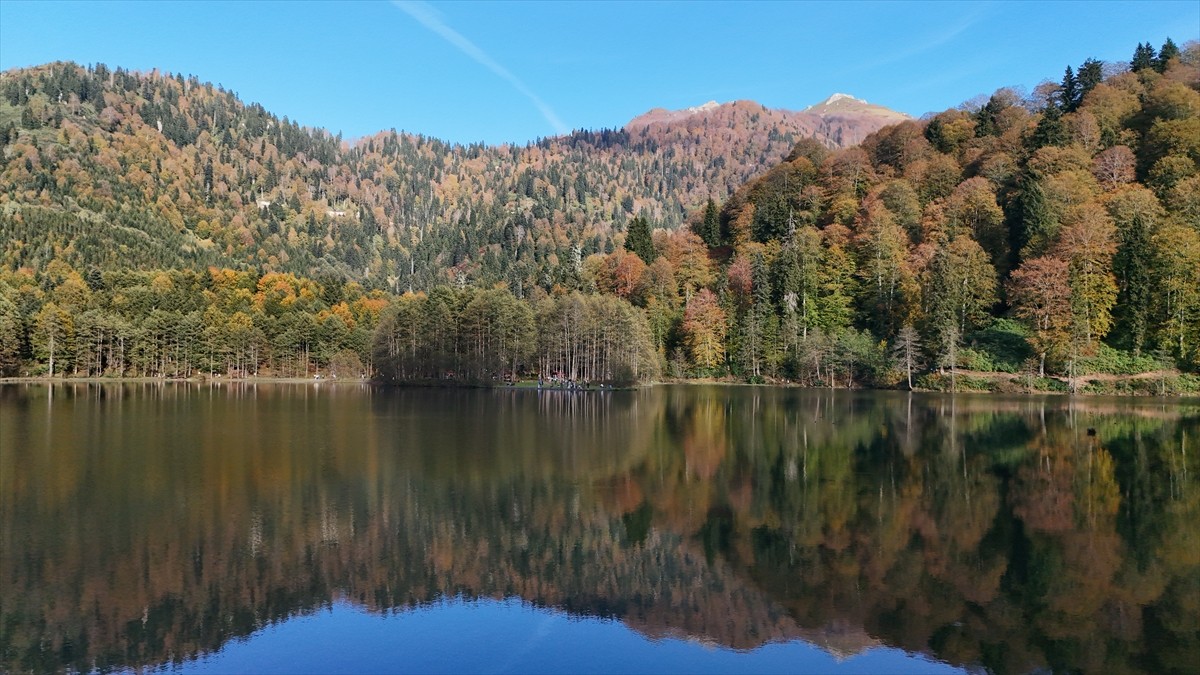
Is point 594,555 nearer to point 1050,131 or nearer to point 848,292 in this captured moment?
point 848,292

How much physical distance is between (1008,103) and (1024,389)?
69.5m

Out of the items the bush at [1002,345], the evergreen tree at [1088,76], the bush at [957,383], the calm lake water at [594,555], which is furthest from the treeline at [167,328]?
the evergreen tree at [1088,76]

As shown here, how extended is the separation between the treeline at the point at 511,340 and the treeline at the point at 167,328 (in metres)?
16.1

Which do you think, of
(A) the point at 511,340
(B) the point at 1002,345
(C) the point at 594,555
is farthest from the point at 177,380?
(C) the point at 594,555

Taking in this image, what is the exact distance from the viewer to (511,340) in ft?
308

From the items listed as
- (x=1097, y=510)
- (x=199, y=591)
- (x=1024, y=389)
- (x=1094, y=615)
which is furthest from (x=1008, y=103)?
(x=199, y=591)

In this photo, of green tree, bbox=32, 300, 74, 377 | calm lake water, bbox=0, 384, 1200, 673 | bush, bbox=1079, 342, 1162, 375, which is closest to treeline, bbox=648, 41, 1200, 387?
bush, bbox=1079, 342, 1162, 375

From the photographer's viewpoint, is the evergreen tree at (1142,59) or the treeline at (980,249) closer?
the treeline at (980,249)

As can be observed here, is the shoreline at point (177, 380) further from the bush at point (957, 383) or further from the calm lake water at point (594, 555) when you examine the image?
the bush at point (957, 383)

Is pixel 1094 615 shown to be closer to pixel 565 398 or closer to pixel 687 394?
pixel 565 398

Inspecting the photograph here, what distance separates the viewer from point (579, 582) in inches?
715

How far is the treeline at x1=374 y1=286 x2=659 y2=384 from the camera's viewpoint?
293ft

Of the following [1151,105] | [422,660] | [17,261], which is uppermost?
[1151,105]

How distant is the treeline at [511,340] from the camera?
89250 mm
